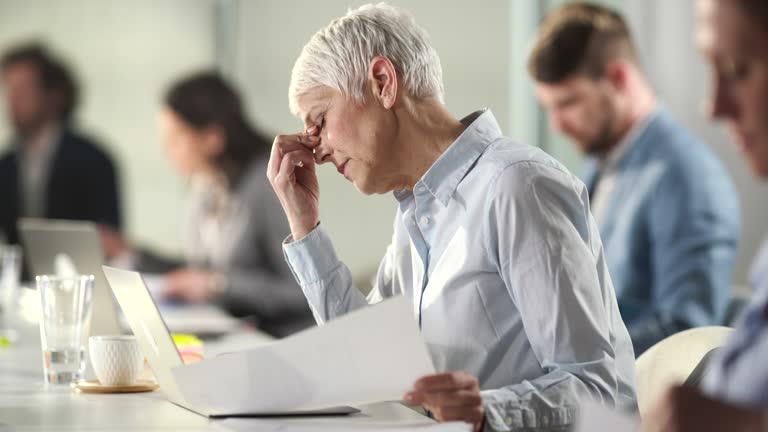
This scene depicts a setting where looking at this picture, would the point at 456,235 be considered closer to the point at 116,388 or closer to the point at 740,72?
the point at 116,388

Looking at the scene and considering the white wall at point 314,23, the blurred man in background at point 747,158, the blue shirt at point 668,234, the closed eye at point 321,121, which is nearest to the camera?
the blurred man in background at point 747,158

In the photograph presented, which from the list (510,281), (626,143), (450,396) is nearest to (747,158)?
(450,396)

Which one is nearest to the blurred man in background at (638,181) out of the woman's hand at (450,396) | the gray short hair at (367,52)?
the gray short hair at (367,52)

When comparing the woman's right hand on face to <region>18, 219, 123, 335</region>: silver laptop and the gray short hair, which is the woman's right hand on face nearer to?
the gray short hair

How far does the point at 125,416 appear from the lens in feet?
4.42

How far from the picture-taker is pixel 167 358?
132 centimetres

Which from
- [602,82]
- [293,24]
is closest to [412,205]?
[602,82]

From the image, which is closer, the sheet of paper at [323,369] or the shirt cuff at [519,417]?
the sheet of paper at [323,369]

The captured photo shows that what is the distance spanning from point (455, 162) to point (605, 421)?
0.73 meters

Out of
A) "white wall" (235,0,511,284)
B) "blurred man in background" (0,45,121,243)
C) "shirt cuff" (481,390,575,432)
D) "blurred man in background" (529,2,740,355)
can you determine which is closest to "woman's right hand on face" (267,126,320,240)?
"shirt cuff" (481,390,575,432)

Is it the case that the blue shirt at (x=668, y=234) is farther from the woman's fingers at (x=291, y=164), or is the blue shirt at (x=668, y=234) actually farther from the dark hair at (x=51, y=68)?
the dark hair at (x=51, y=68)

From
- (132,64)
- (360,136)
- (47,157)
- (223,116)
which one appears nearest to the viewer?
(360,136)

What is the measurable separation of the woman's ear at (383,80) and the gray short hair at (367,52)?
0.5 inches

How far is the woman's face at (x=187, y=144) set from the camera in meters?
4.43
